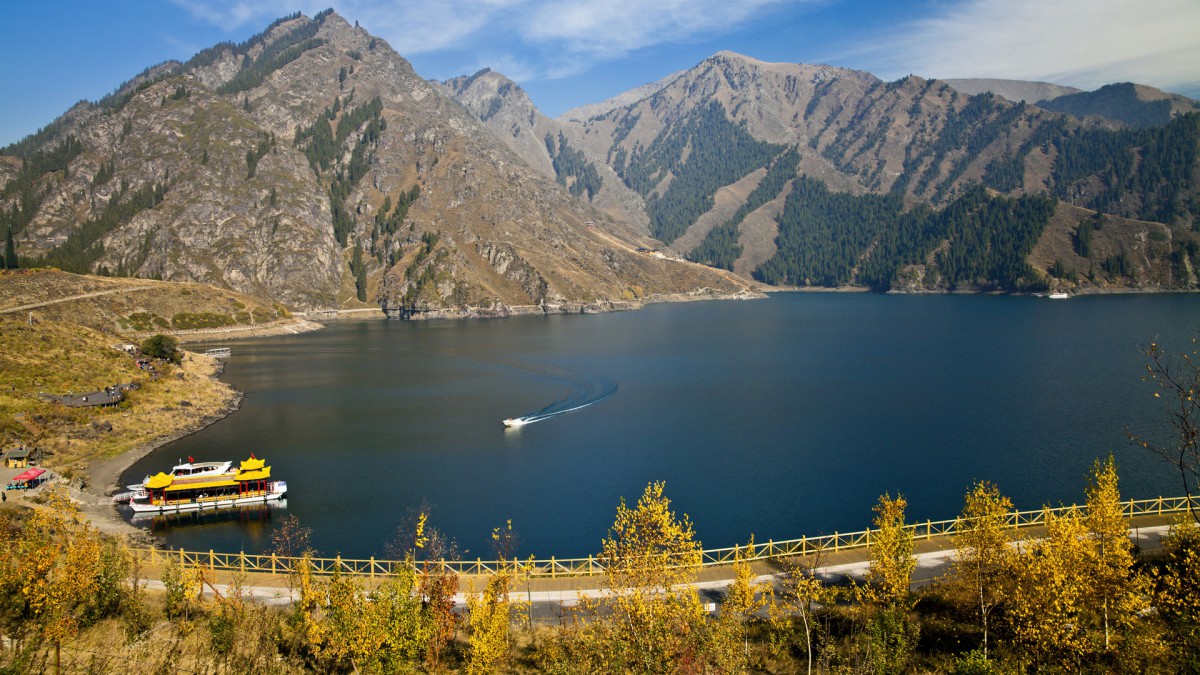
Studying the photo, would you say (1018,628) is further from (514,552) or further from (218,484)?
(218,484)

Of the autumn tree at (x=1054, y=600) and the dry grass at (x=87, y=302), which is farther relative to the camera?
the dry grass at (x=87, y=302)

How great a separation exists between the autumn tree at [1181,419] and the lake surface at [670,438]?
3.80 meters

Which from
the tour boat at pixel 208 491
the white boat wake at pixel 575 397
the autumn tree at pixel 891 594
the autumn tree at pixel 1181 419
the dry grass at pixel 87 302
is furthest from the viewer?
the dry grass at pixel 87 302

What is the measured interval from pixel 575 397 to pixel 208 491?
61.0m

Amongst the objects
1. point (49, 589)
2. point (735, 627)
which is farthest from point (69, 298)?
point (735, 627)

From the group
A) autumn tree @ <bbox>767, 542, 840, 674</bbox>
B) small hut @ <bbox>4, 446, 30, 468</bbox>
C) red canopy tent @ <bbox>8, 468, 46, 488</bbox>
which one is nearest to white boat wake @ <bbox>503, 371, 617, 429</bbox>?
red canopy tent @ <bbox>8, 468, 46, 488</bbox>

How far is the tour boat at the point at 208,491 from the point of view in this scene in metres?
70.4

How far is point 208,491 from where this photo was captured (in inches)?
2859

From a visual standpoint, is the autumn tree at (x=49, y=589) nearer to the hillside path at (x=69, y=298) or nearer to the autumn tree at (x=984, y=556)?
the autumn tree at (x=984, y=556)

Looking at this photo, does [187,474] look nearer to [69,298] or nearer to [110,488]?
[110,488]

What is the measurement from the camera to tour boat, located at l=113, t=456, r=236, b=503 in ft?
234

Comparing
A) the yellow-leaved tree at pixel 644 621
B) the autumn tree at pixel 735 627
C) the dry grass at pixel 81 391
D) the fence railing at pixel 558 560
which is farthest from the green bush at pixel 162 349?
the autumn tree at pixel 735 627

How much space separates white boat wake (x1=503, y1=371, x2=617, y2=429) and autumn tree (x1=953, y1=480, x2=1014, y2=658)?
233 ft

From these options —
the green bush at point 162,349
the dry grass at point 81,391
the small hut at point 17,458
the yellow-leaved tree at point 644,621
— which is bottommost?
the yellow-leaved tree at point 644,621
